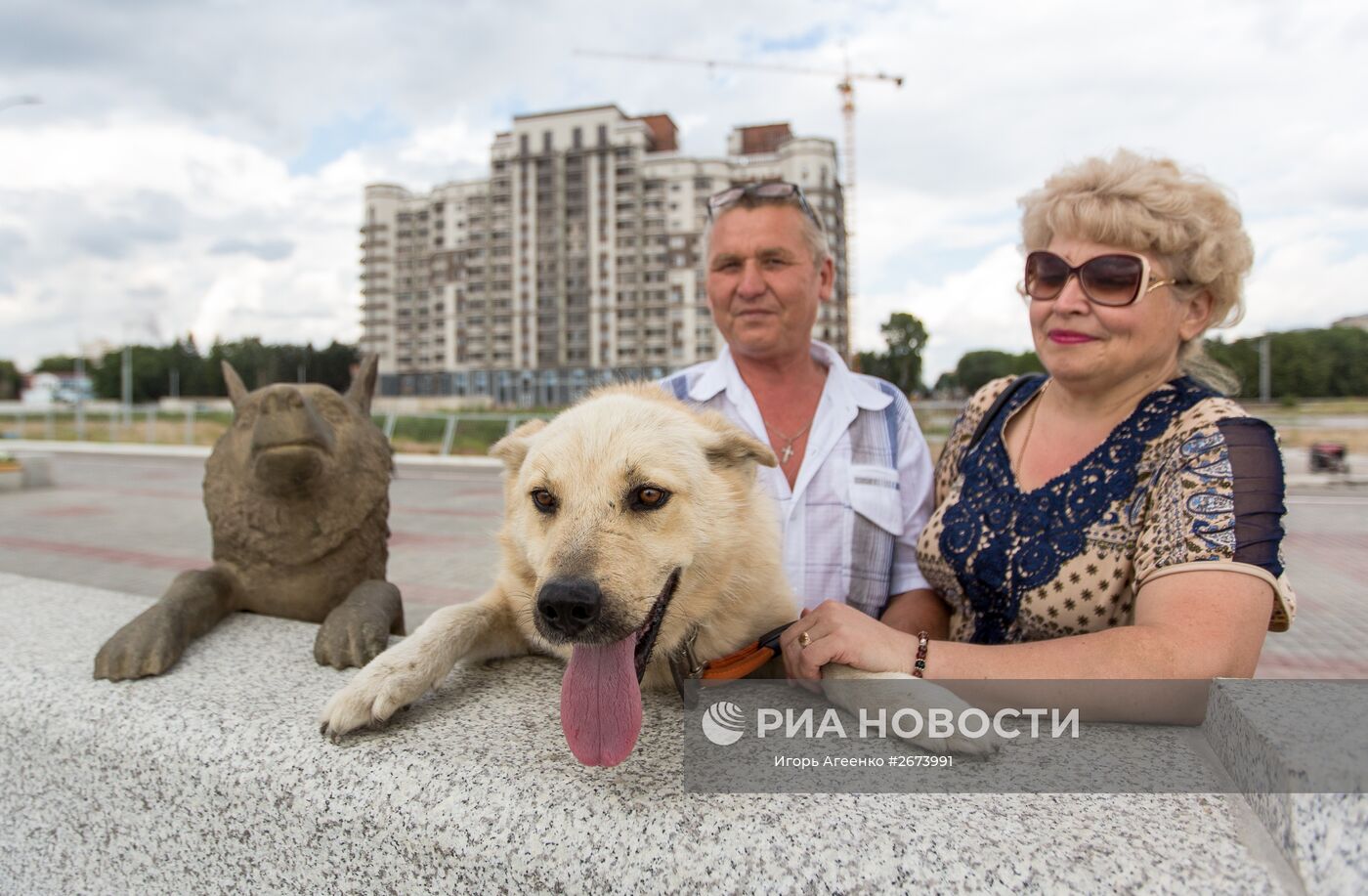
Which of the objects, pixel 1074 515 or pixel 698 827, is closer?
pixel 698 827

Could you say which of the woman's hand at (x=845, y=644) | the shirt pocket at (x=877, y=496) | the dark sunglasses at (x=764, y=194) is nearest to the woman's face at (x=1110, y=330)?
the shirt pocket at (x=877, y=496)

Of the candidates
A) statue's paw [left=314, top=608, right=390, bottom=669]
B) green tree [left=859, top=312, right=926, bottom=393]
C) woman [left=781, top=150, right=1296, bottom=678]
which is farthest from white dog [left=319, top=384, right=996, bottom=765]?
green tree [left=859, top=312, right=926, bottom=393]

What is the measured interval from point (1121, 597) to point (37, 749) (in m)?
3.07

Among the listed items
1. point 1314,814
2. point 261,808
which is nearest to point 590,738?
point 261,808

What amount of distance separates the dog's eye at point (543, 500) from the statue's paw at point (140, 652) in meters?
1.30

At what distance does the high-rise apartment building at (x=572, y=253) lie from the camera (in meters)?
97.4

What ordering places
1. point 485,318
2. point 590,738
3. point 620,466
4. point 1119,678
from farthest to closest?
1. point 485,318
2. point 620,466
3. point 1119,678
4. point 590,738

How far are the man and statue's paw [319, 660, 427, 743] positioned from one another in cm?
155

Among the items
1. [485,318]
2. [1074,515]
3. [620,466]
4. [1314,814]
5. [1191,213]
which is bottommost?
[1314,814]

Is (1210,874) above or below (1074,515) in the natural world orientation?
below

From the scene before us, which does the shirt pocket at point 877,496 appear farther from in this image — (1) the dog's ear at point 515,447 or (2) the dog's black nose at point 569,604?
(2) the dog's black nose at point 569,604

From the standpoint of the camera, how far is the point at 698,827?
149 cm

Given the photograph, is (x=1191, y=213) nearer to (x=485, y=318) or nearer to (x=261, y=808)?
(x=261, y=808)

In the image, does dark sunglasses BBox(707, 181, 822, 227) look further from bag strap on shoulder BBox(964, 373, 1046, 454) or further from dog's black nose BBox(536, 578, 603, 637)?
dog's black nose BBox(536, 578, 603, 637)
